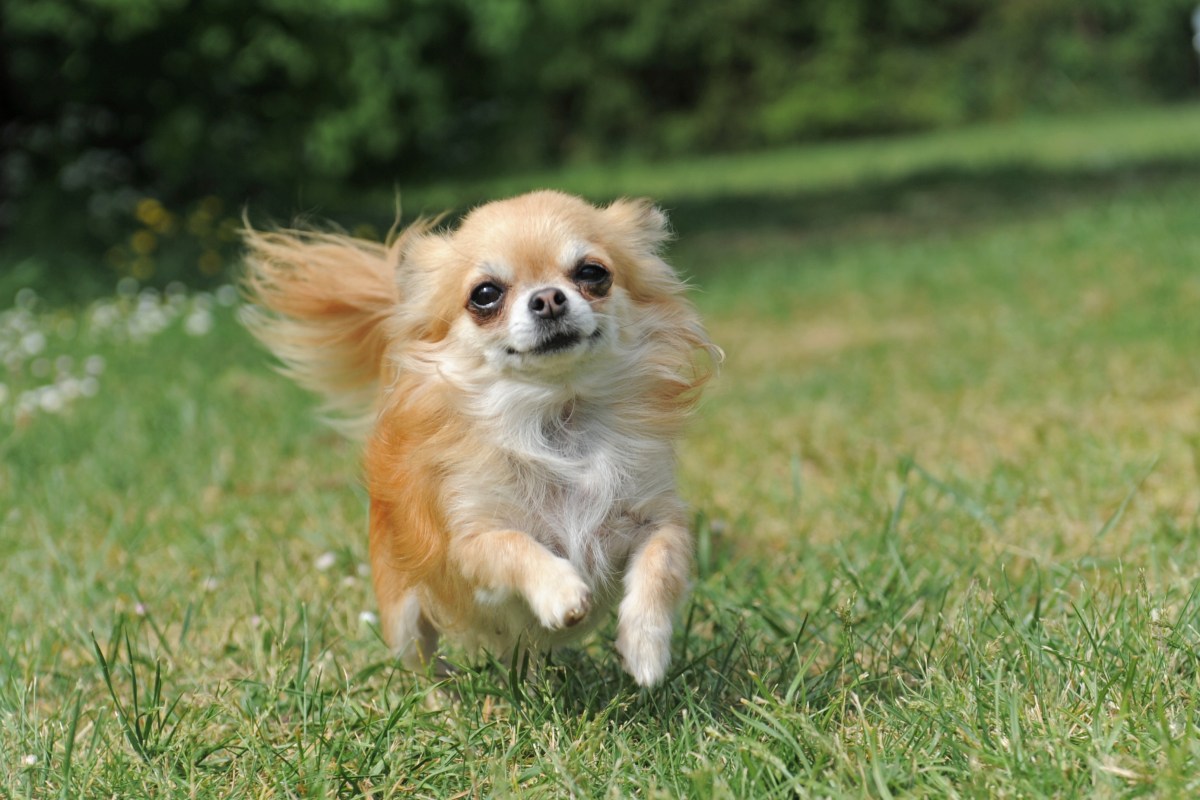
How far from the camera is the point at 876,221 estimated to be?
36.9 ft

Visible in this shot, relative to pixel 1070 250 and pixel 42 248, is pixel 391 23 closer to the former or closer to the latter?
pixel 42 248

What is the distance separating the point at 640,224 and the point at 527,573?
864 mm

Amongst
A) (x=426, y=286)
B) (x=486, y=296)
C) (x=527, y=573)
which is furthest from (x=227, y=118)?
(x=527, y=573)

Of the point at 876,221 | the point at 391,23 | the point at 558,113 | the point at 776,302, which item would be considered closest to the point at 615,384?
the point at 776,302

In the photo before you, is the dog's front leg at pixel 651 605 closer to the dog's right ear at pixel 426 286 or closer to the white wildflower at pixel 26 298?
the dog's right ear at pixel 426 286

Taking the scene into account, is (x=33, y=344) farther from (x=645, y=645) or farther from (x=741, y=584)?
(x=645, y=645)

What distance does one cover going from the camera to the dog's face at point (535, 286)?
2301mm

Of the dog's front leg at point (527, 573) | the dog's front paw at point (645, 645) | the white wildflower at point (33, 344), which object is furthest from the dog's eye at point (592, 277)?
the white wildflower at point (33, 344)

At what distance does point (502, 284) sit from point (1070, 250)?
624 cm

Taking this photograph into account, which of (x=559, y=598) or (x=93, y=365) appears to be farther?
(x=93, y=365)

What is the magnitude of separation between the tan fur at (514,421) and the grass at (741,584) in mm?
201

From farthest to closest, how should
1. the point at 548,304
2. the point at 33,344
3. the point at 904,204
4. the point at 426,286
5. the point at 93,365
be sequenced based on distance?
the point at 904,204 < the point at 33,344 < the point at 93,365 < the point at 426,286 < the point at 548,304

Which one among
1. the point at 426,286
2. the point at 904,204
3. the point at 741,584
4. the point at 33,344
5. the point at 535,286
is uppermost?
the point at 535,286

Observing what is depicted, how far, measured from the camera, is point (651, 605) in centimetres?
217
